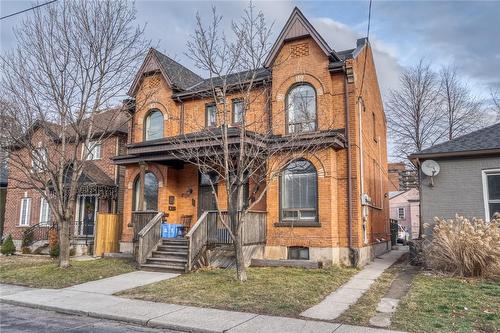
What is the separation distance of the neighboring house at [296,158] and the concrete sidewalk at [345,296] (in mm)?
991

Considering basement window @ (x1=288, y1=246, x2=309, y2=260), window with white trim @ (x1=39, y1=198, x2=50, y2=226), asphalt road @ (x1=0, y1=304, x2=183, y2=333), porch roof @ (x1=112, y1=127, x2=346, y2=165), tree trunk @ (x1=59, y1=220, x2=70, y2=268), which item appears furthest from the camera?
window with white trim @ (x1=39, y1=198, x2=50, y2=226)

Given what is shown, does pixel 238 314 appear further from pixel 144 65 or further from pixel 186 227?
pixel 144 65

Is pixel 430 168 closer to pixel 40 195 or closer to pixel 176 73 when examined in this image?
pixel 176 73

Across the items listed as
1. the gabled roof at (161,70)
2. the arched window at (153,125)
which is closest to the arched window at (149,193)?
the arched window at (153,125)

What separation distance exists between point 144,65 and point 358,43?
956 cm

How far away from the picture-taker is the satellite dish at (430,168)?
1368 cm

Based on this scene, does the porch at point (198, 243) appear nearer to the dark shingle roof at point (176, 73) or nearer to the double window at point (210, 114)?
the double window at point (210, 114)

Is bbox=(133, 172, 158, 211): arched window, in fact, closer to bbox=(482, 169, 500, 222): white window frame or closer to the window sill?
the window sill

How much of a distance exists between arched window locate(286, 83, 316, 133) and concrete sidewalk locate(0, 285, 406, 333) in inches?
343

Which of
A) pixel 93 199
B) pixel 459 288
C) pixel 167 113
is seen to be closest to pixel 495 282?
pixel 459 288

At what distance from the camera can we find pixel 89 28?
1348 cm

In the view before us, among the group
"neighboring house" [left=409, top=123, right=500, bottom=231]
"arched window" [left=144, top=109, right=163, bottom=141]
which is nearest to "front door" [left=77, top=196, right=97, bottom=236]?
"arched window" [left=144, top=109, right=163, bottom=141]

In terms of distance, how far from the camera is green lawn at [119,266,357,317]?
8312 mm

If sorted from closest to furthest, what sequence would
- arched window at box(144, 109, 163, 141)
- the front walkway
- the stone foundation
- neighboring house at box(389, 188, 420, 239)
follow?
the front walkway → the stone foundation → arched window at box(144, 109, 163, 141) → neighboring house at box(389, 188, 420, 239)
